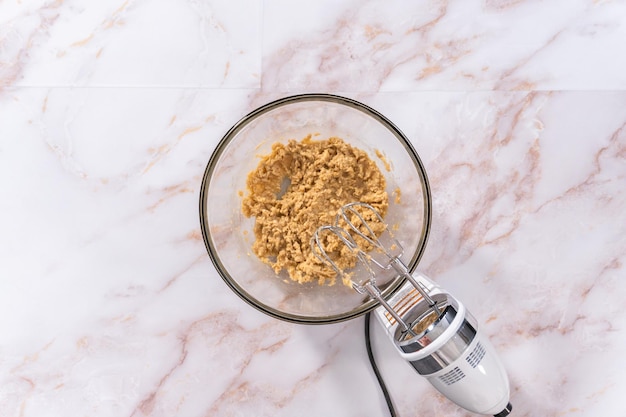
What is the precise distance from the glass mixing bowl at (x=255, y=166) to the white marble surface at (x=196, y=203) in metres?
0.10

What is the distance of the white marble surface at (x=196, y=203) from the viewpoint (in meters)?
0.73

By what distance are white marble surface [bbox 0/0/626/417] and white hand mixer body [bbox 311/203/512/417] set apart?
0.39 feet

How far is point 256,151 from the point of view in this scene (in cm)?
65

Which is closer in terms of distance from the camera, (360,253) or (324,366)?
(360,253)

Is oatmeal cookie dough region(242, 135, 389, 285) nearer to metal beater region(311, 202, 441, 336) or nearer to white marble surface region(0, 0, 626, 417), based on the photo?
metal beater region(311, 202, 441, 336)

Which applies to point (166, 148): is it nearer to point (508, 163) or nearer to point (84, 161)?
point (84, 161)

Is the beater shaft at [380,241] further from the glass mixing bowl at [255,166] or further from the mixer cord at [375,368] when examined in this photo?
the mixer cord at [375,368]

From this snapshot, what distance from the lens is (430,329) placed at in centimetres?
58

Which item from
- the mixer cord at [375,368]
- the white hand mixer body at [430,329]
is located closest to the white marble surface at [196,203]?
the mixer cord at [375,368]

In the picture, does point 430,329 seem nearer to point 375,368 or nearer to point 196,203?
point 375,368

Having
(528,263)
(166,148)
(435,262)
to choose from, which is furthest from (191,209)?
(528,263)

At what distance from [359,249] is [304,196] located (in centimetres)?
9

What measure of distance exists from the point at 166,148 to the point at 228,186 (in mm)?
139

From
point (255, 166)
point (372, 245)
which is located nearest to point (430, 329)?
point (372, 245)
